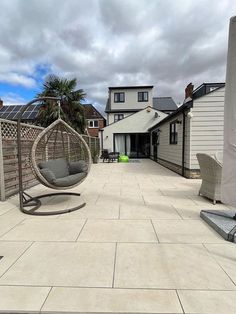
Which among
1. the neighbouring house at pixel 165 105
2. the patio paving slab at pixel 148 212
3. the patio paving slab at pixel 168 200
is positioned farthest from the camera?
the neighbouring house at pixel 165 105

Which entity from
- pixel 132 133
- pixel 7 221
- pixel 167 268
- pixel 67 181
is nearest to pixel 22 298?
pixel 167 268

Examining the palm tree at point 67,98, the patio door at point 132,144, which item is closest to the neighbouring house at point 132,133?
the patio door at point 132,144

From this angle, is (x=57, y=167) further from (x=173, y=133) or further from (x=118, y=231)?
(x=173, y=133)

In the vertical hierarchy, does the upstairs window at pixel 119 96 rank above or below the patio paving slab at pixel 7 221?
above

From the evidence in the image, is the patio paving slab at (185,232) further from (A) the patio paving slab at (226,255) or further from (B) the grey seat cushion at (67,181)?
(B) the grey seat cushion at (67,181)

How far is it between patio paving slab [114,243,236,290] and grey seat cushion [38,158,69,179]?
102 inches

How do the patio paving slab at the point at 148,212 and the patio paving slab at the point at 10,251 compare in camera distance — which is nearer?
the patio paving slab at the point at 10,251

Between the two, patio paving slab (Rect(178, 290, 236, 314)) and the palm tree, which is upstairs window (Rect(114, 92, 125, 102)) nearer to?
the palm tree

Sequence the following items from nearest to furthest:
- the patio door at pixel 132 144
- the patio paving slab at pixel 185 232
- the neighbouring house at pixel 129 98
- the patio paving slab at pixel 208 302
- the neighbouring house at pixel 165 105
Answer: the patio paving slab at pixel 208 302 < the patio paving slab at pixel 185 232 < the patio door at pixel 132 144 < the neighbouring house at pixel 129 98 < the neighbouring house at pixel 165 105

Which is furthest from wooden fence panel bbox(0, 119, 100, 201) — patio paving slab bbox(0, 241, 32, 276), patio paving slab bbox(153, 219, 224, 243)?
patio paving slab bbox(153, 219, 224, 243)

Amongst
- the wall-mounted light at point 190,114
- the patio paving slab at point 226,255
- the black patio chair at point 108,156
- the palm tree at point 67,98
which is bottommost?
the patio paving slab at point 226,255

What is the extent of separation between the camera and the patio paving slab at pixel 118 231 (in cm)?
299

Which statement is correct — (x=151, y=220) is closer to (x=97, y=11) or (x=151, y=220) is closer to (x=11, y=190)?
(x=11, y=190)

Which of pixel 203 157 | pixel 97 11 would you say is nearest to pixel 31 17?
pixel 97 11
